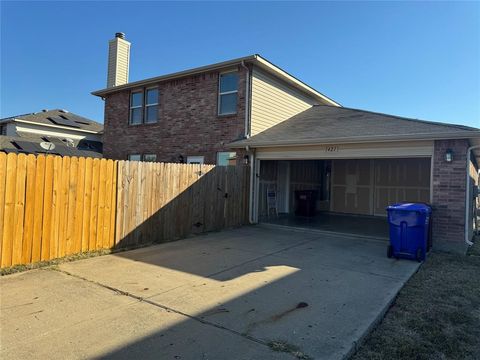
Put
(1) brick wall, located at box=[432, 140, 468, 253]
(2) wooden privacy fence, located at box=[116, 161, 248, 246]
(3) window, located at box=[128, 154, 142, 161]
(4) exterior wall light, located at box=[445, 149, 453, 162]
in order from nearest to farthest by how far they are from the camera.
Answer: (2) wooden privacy fence, located at box=[116, 161, 248, 246] → (1) brick wall, located at box=[432, 140, 468, 253] → (4) exterior wall light, located at box=[445, 149, 453, 162] → (3) window, located at box=[128, 154, 142, 161]

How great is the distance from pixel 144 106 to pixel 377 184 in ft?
36.2

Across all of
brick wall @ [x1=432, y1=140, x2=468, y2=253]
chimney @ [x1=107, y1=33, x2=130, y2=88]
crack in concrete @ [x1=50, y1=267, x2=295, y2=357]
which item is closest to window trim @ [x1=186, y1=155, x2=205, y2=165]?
chimney @ [x1=107, y1=33, x2=130, y2=88]

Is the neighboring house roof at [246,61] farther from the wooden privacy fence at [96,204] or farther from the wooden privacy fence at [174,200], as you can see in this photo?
the wooden privacy fence at [96,204]

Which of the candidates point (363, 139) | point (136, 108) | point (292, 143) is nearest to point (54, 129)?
point (136, 108)

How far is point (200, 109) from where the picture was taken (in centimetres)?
1382

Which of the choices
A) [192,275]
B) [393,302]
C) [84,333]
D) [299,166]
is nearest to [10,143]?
[299,166]

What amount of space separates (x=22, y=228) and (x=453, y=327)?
644 centimetres

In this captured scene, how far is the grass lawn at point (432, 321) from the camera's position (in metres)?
3.41

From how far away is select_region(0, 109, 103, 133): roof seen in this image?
22859 millimetres

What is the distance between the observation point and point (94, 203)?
23.4 ft

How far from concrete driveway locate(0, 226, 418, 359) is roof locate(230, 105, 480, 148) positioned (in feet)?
10.8

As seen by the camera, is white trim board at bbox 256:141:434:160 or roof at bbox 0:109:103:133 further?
roof at bbox 0:109:103:133

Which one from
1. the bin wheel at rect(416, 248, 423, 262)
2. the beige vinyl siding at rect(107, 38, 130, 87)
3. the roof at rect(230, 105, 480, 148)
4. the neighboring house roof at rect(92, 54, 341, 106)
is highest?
the beige vinyl siding at rect(107, 38, 130, 87)

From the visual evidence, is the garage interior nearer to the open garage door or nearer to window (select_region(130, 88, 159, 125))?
the open garage door
